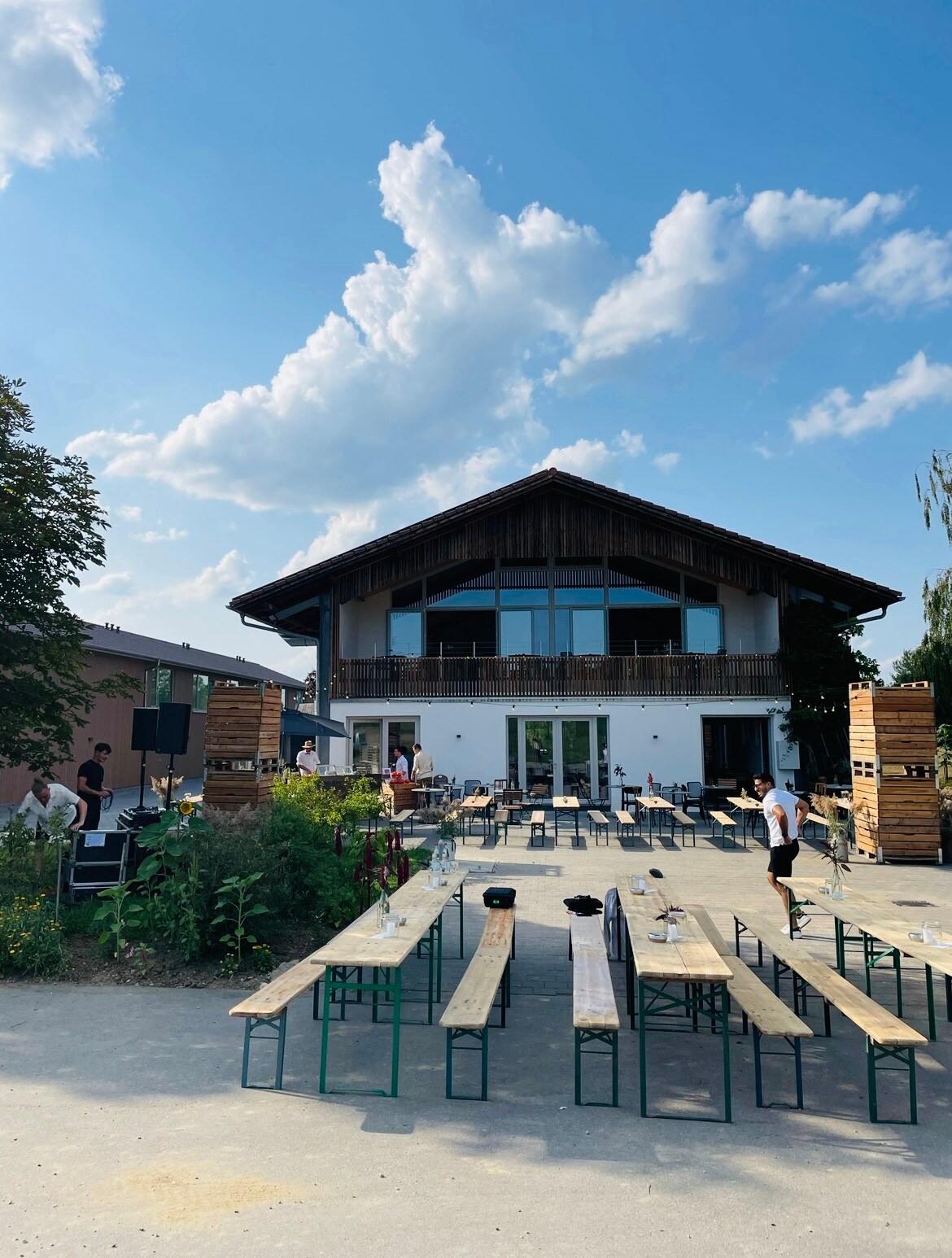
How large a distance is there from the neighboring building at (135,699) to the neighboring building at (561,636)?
140 inches

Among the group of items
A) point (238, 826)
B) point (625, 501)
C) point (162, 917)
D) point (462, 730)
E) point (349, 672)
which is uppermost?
point (625, 501)

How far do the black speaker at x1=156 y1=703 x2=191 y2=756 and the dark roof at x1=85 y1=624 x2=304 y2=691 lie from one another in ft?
32.0

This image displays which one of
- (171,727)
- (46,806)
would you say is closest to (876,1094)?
(171,727)

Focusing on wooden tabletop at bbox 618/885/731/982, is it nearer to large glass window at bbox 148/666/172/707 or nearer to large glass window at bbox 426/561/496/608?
large glass window at bbox 426/561/496/608

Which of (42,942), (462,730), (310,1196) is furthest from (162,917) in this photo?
(462,730)

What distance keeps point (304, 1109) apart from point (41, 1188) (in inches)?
44.9

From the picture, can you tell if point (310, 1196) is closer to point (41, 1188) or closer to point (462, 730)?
point (41, 1188)

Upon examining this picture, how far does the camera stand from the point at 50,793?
856cm

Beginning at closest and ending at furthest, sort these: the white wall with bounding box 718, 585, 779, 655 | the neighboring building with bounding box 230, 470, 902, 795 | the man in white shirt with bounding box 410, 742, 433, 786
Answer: the man in white shirt with bounding box 410, 742, 433, 786 → the neighboring building with bounding box 230, 470, 902, 795 → the white wall with bounding box 718, 585, 779, 655

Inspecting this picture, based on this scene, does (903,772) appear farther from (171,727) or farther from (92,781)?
(92,781)

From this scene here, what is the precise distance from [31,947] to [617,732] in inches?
578

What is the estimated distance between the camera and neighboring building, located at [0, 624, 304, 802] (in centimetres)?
2042

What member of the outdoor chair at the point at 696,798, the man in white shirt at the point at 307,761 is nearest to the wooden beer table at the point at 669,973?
the outdoor chair at the point at 696,798

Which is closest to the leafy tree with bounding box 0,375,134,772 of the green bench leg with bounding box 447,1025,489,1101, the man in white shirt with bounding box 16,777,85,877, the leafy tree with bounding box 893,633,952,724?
the man in white shirt with bounding box 16,777,85,877
